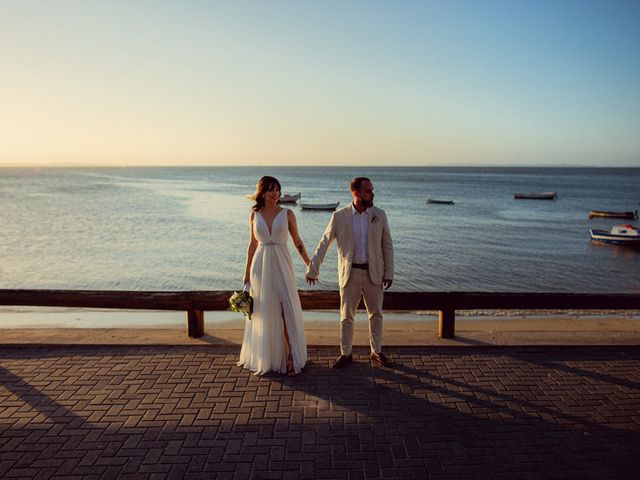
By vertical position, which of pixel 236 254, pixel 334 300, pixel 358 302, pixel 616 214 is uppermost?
pixel 358 302

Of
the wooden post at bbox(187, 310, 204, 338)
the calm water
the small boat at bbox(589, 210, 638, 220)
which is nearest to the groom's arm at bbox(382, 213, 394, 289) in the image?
the wooden post at bbox(187, 310, 204, 338)

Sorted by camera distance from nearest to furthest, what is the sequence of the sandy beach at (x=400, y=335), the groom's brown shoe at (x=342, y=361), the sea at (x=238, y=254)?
the groom's brown shoe at (x=342, y=361), the sandy beach at (x=400, y=335), the sea at (x=238, y=254)

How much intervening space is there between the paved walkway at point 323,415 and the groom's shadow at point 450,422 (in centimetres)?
2

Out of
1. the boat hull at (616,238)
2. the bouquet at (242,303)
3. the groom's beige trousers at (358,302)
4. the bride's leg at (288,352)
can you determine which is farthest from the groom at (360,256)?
the boat hull at (616,238)

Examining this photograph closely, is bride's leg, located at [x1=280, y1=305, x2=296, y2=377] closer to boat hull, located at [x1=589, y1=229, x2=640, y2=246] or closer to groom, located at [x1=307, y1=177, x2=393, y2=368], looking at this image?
groom, located at [x1=307, y1=177, x2=393, y2=368]

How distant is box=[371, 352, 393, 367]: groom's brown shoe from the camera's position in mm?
5690

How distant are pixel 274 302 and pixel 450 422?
7.78 feet

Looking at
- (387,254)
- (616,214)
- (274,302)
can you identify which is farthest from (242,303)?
(616,214)

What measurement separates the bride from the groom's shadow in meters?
0.26

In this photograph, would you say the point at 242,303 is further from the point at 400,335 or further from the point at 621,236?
the point at 621,236

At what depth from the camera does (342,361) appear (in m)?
5.68

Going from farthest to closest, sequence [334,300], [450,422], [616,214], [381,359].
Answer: [616,214] < [334,300] < [381,359] < [450,422]

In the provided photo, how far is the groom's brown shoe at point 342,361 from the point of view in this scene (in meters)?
5.65

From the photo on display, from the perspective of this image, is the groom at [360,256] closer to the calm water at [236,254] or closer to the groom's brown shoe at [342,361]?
the groom's brown shoe at [342,361]
